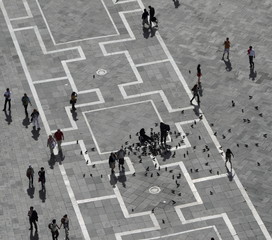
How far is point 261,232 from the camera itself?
3597 inches

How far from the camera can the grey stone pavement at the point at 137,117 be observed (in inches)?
3666

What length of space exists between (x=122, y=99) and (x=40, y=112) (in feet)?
24.8

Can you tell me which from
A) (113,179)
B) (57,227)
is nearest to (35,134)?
(113,179)

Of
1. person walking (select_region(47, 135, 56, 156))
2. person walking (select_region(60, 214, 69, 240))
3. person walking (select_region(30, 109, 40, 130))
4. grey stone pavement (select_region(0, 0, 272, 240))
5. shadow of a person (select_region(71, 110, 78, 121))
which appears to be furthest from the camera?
shadow of a person (select_region(71, 110, 78, 121))

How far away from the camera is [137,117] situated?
103 meters

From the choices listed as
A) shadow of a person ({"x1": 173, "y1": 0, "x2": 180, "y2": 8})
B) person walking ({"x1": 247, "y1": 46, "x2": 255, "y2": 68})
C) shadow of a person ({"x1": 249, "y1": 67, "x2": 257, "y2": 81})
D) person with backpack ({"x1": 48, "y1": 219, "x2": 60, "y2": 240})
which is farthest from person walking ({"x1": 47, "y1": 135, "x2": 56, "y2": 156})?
shadow of a person ({"x1": 173, "y1": 0, "x2": 180, "y2": 8})

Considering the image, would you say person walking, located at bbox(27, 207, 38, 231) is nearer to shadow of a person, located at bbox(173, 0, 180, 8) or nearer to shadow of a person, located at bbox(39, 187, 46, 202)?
Answer: shadow of a person, located at bbox(39, 187, 46, 202)

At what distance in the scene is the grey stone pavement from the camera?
93.1m

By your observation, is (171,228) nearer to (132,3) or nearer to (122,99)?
(122,99)

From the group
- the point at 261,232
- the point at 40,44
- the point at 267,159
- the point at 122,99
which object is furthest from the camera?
the point at 40,44

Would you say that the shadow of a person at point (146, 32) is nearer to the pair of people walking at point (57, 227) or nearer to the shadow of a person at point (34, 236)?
the pair of people walking at point (57, 227)

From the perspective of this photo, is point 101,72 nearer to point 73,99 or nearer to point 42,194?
point 73,99

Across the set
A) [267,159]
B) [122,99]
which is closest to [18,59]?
[122,99]

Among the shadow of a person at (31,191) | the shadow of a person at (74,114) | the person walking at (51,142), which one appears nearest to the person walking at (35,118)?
the person walking at (51,142)
